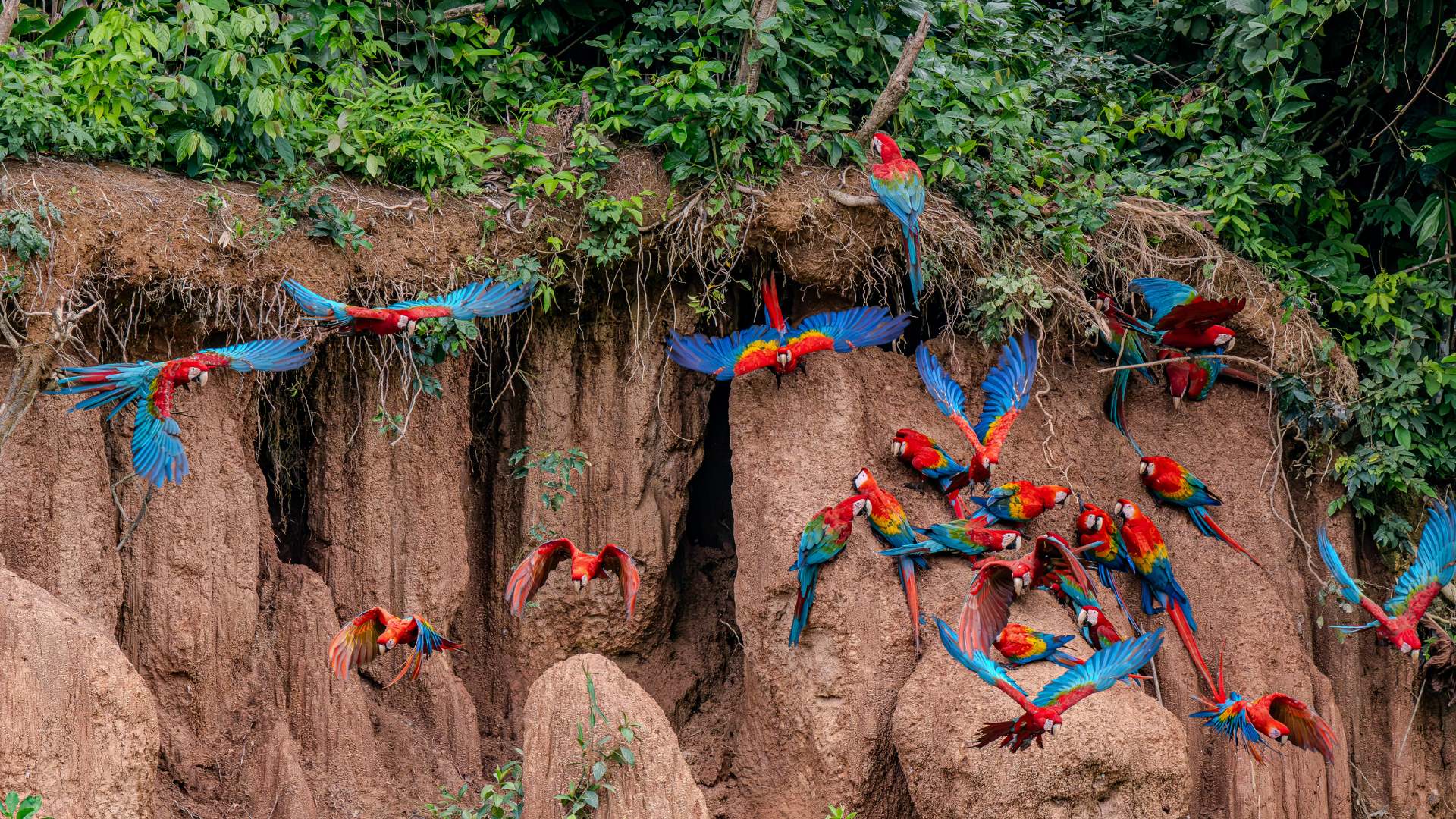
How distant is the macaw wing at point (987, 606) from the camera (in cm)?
550

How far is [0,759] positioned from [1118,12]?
6027mm

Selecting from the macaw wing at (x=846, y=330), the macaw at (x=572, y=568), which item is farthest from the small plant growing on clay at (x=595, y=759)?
the macaw wing at (x=846, y=330)

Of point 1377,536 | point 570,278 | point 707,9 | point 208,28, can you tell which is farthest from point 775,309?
point 1377,536

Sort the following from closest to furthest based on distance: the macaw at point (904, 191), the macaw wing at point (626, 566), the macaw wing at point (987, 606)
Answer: the macaw wing at point (987, 606), the macaw wing at point (626, 566), the macaw at point (904, 191)

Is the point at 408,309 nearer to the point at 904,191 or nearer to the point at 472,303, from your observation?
the point at 472,303

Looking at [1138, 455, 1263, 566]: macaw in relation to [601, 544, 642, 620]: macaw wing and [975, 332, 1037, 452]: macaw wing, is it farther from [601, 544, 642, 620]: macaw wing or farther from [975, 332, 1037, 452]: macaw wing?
[601, 544, 642, 620]: macaw wing

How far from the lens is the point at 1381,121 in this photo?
720 cm

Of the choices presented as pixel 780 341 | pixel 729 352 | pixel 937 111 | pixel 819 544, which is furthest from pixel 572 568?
pixel 937 111

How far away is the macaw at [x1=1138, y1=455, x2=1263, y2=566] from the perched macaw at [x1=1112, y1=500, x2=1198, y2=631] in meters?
0.26

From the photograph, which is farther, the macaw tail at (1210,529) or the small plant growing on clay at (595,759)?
the macaw tail at (1210,529)

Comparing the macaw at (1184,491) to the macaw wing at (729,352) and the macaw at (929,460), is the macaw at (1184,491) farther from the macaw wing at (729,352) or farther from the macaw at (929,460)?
the macaw wing at (729,352)

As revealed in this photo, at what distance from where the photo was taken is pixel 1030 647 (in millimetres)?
5539

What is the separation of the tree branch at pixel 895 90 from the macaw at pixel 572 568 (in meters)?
1.94

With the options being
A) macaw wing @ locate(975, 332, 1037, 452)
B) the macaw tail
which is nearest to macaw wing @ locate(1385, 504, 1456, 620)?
the macaw tail
